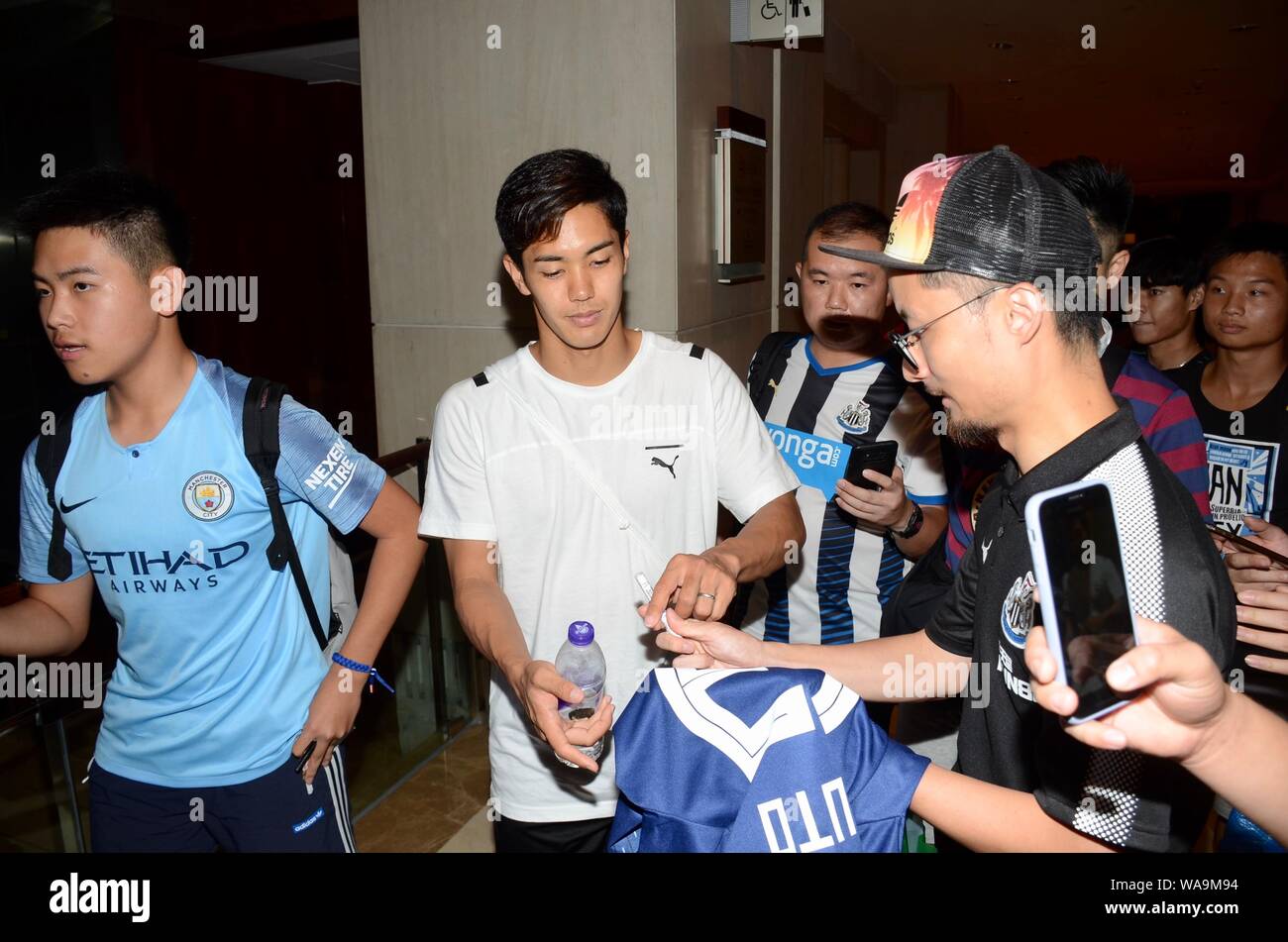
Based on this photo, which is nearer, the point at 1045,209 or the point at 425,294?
the point at 1045,209

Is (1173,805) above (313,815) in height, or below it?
above

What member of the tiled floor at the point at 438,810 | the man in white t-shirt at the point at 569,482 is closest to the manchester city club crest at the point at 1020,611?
the man in white t-shirt at the point at 569,482

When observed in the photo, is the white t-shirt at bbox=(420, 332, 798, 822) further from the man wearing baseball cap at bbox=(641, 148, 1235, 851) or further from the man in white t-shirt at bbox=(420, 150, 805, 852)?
the man wearing baseball cap at bbox=(641, 148, 1235, 851)

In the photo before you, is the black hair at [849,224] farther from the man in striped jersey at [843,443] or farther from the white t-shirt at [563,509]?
the white t-shirt at [563,509]

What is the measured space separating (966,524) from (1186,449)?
1.83ft

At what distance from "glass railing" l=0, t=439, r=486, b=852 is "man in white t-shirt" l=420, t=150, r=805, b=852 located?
1431 millimetres

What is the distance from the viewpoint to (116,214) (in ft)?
6.11

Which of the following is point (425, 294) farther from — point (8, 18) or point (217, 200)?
point (8, 18)

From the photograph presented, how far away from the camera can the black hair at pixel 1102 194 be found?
2.11 metres

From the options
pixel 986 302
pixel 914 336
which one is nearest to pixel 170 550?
pixel 914 336

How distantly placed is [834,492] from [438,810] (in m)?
2.07
